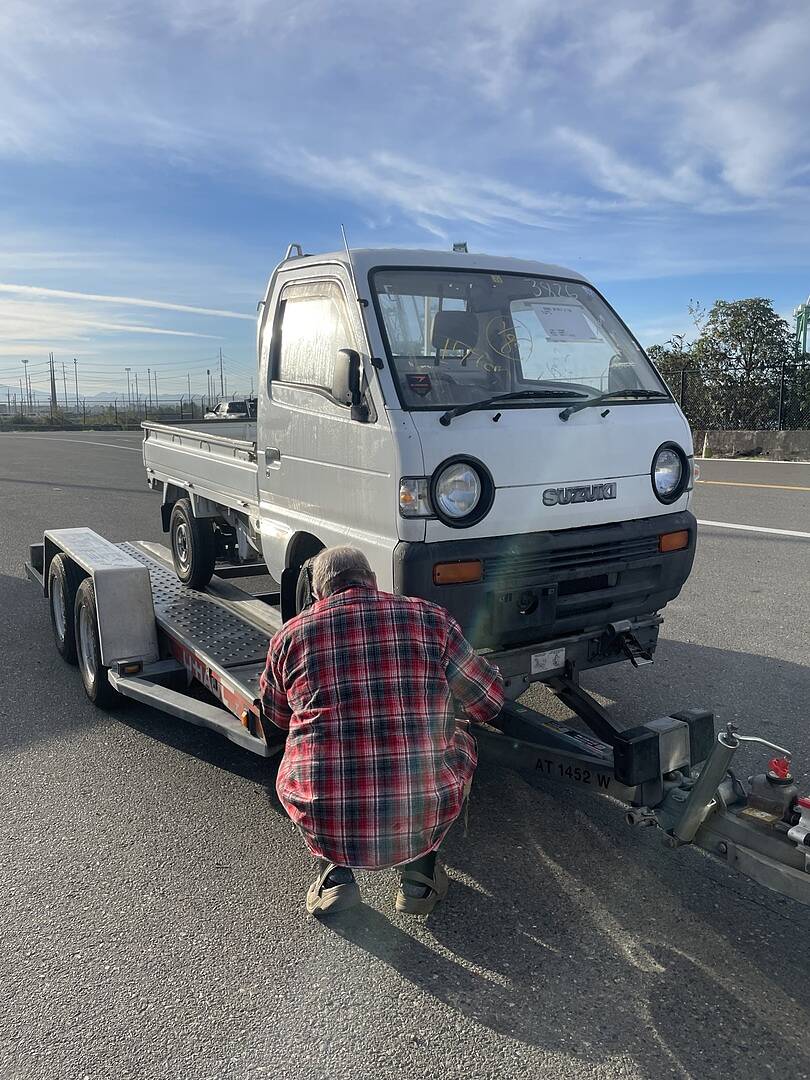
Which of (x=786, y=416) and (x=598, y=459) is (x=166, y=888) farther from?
(x=786, y=416)

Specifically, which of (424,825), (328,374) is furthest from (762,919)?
(328,374)

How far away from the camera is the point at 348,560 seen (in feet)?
10.2

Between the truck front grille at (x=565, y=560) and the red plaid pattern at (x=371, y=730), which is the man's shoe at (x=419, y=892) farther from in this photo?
the truck front grille at (x=565, y=560)

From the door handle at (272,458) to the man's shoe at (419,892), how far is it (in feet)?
8.21

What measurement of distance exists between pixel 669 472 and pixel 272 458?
216 cm

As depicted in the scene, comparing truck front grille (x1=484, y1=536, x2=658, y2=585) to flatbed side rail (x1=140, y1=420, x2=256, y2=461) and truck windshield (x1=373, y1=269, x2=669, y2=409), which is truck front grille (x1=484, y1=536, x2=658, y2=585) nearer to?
truck windshield (x1=373, y1=269, x2=669, y2=409)

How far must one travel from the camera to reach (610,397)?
432 centimetres

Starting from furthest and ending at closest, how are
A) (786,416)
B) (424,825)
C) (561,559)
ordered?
1. (786,416)
2. (561,559)
3. (424,825)

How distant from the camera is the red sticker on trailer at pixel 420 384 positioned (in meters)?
Answer: 4.03

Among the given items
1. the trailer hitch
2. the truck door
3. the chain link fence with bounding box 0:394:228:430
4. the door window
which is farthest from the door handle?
the chain link fence with bounding box 0:394:228:430

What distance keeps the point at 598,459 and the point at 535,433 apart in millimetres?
370

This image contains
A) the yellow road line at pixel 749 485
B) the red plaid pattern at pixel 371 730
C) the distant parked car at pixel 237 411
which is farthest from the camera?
the yellow road line at pixel 749 485

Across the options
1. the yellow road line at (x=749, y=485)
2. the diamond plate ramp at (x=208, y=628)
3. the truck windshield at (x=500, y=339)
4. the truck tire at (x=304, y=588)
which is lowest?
the yellow road line at (x=749, y=485)

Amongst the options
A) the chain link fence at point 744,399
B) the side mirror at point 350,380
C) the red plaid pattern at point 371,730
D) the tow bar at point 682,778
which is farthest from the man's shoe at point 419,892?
the chain link fence at point 744,399
